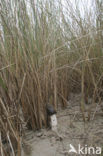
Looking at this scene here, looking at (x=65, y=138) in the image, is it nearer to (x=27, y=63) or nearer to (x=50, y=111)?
(x=50, y=111)

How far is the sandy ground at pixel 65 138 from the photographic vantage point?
1121 millimetres

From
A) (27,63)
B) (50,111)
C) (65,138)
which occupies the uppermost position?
(27,63)

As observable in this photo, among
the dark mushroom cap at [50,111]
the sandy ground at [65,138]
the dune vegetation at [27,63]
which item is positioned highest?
the dune vegetation at [27,63]

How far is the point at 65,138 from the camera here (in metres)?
1.25

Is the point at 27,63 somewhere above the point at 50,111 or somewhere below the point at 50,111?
above

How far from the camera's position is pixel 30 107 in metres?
1.33

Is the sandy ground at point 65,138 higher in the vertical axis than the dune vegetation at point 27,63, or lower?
lower

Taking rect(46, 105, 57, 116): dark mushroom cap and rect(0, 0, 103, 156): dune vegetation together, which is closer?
rect(0, 0, 103, 156): dune vegetation

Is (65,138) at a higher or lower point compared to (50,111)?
lower

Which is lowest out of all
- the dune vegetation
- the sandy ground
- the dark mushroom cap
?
the sandy ground

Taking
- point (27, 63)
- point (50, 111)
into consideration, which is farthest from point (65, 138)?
point (27, 63)

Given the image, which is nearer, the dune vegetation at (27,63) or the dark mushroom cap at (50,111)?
the dune vegetation at (27,63)

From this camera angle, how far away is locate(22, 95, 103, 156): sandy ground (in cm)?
112

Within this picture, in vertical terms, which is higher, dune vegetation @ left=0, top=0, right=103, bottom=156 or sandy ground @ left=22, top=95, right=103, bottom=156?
dune vegetation @ left=0, top=0, right=103, bottom=156
